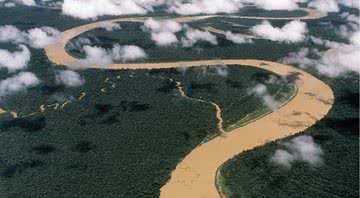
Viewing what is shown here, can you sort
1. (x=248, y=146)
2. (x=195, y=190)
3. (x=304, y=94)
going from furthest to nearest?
(x=304, y=94), (x=248, y=146), (x=195, y=190)

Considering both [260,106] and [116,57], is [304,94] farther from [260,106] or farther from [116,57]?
[116,57]

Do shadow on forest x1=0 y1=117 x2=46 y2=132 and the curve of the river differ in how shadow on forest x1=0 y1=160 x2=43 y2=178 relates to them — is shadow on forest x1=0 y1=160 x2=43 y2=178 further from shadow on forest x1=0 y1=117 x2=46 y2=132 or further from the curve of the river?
the curve of the river

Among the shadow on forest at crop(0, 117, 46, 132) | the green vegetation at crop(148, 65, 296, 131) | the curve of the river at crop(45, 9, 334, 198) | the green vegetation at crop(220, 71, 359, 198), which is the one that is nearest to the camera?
the green vegetation at crop(220, 71, 359, 198)

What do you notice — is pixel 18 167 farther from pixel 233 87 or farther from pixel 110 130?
pixel 233 87

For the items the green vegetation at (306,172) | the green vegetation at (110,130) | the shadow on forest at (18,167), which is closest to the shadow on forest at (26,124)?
the green vegetation at (110,130)

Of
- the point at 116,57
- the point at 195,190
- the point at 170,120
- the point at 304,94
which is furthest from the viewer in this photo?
the point at 116,57

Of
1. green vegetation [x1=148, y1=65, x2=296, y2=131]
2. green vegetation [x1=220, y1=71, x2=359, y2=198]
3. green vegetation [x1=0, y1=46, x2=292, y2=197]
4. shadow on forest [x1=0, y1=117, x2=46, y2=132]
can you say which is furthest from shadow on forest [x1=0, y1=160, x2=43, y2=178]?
green vegetation [x1=148, y1=65, x2=296, y2=131]

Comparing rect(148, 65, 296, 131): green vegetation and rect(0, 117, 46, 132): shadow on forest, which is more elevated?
rect(148, 65, 296, 131): green vegetation

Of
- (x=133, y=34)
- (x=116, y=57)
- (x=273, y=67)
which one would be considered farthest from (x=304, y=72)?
(x=133, y=34)

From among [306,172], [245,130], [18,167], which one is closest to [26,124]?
[18,167]
